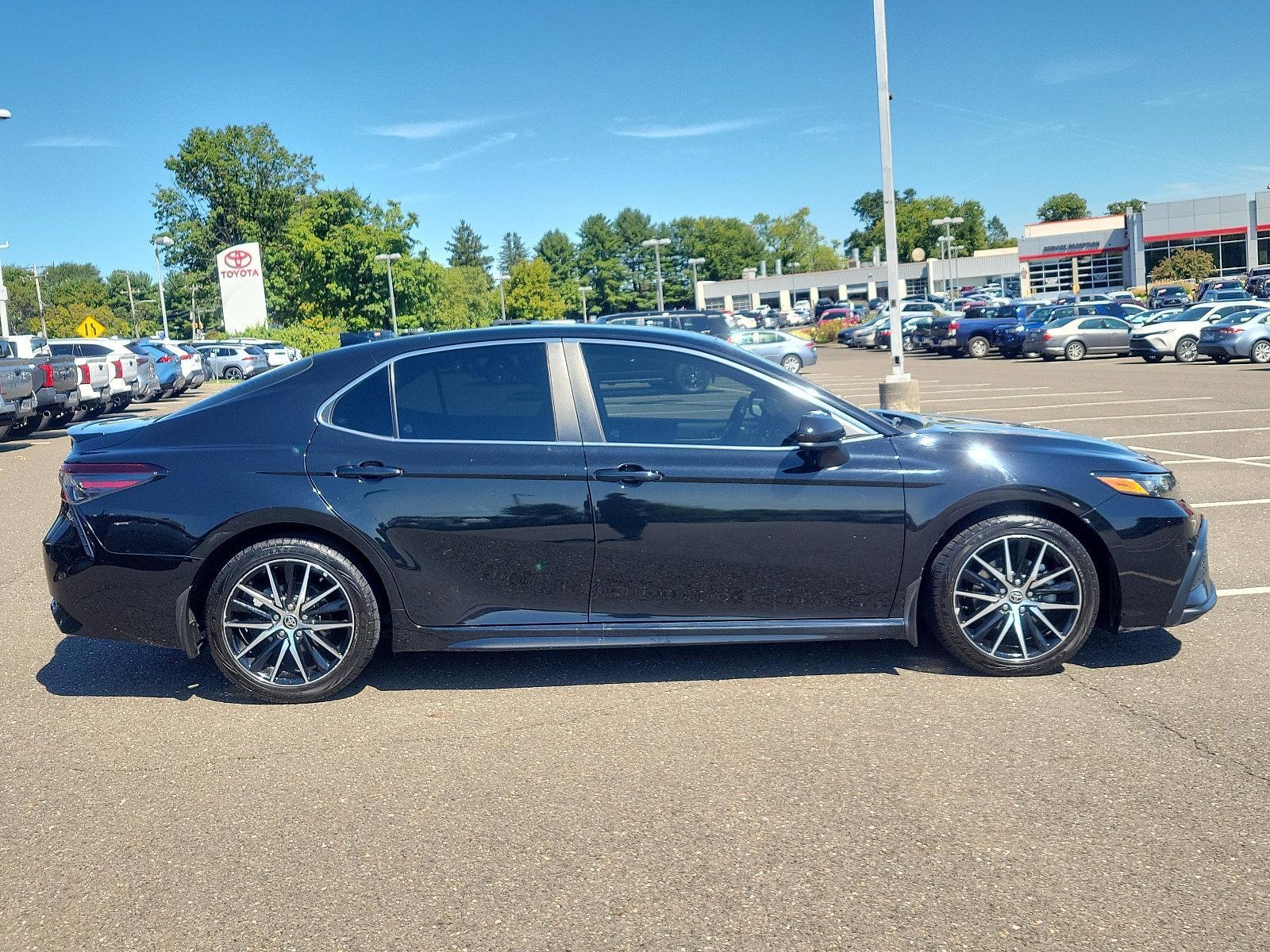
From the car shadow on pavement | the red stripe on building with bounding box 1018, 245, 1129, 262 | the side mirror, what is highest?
the red stripe on building with bounding box 1018, 245, 1129, 262

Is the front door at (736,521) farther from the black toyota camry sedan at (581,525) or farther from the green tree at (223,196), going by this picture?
the green tree at (223,196)

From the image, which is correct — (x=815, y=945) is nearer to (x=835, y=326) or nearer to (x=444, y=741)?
(x=444, y=741)

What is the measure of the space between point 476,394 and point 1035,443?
2.46 m

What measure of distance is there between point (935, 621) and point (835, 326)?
59659mm

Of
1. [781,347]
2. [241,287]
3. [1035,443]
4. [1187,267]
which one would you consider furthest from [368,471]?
[1187,267]

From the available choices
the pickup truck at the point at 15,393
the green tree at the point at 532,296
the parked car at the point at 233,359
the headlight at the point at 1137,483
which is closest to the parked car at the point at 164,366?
the pickup truck at the point at 15,393

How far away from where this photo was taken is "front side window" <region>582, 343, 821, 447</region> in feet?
16.2

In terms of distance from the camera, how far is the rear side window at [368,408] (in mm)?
4977

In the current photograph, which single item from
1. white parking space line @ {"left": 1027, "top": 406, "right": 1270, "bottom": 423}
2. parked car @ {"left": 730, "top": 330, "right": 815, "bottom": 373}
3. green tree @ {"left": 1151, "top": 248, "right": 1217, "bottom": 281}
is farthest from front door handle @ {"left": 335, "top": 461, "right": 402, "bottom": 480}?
green tree @ {"left": 1151, "top": 248, "right": 1217, "bottom": 281}

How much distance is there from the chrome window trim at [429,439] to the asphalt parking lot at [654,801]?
109cm

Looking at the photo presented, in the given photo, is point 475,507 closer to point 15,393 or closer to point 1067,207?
point 15,393

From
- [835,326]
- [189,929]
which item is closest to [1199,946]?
[189,929]

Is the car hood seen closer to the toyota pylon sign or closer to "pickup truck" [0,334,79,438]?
"pickup truck" [0,334,79,438]

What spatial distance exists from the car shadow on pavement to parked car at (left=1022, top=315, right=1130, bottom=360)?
30.5 meters
